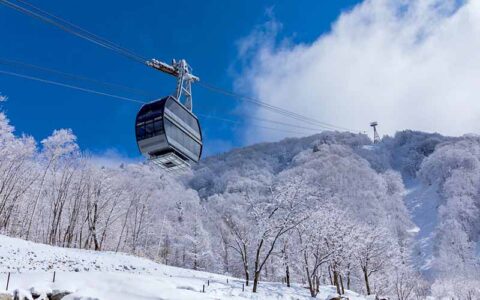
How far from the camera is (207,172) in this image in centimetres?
16925

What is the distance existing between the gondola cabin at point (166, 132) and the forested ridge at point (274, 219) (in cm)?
1786

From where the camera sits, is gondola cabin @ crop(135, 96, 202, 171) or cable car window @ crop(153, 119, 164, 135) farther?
gondola cabin @ crop(135, 96, 202, 171)

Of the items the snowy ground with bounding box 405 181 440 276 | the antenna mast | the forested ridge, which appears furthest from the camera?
the snowy ground with bounding box 405 181 440 276

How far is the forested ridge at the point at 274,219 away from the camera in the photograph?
4203cm

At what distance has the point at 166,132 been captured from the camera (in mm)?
18000

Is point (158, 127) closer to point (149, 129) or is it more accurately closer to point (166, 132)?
point (166, 132)

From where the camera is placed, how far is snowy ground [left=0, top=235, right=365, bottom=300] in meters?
23.0

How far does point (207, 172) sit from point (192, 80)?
151 meters

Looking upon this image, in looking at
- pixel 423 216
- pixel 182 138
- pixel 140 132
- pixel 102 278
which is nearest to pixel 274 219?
pixel 102 278

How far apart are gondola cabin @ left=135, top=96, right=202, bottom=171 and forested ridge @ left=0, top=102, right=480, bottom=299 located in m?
17.9

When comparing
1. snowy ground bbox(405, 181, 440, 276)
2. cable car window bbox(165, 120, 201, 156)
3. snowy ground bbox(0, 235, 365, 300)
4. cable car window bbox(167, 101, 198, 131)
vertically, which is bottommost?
snowy ground bbox(0, 235, 365, 300)

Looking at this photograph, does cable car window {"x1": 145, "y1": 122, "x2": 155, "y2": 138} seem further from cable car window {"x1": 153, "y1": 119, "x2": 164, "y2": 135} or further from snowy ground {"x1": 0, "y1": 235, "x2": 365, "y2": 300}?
snowy ground {"x1": 0, "y1": 235, "x2": 365, "y2": 300}

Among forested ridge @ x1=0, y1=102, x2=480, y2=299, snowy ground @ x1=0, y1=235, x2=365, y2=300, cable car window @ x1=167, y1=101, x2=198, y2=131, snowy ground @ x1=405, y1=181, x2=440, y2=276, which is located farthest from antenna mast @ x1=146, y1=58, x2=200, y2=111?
snowy ground @ x1=405, y1=181, x2=440, y2=276

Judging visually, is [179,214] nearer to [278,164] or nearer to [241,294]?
[241,294]
